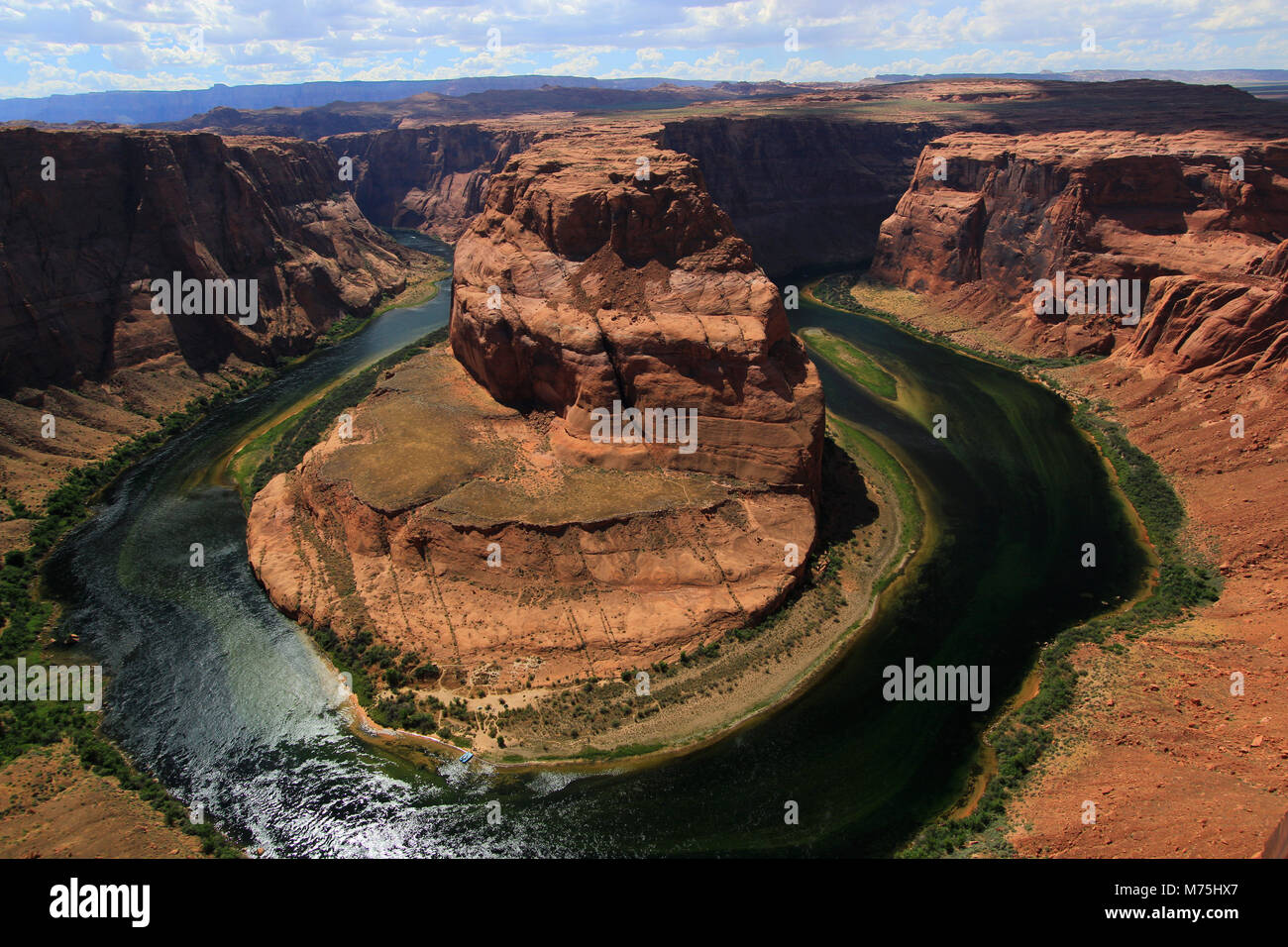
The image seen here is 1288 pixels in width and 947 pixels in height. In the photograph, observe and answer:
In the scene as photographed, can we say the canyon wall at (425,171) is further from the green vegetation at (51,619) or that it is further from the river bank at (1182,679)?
the river bank at (1182,679)

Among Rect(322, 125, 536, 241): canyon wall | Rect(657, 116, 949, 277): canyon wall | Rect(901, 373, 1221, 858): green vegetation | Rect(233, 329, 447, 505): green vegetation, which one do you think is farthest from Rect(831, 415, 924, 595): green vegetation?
Rect(322, 125, 536, 241): canyon wall

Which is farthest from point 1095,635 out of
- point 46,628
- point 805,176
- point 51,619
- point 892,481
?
point 805,176

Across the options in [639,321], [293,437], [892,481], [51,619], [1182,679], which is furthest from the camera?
[293,437]

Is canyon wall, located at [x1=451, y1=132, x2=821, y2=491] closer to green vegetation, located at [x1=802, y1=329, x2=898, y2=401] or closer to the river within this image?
Answer: the river

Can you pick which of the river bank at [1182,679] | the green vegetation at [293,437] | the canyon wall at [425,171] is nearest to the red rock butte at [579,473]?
the green vegetation at [293,437]

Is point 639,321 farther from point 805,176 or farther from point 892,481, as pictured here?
point 805,176

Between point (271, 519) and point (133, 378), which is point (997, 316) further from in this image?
point (133, 378)

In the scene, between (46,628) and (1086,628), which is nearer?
(1086,628)
